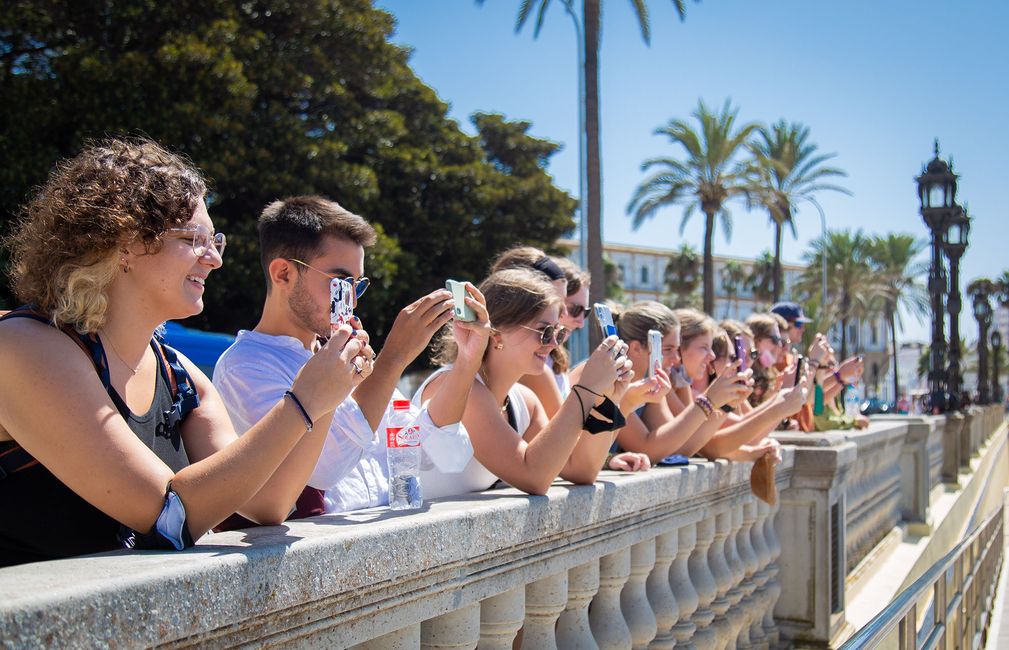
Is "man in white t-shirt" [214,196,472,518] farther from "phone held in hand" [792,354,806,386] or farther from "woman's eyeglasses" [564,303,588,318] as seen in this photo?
"phone held in hand" [792,354,806,386]

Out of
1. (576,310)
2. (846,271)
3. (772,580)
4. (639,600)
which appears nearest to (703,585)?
(639,600)

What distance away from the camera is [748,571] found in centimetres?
484

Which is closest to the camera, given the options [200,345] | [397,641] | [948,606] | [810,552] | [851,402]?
[397,641]

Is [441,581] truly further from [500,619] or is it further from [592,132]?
[592,132]

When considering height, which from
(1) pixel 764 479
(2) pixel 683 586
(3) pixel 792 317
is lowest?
(2) pixel 683 586

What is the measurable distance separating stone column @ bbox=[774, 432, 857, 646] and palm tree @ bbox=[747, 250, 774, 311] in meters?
71.0

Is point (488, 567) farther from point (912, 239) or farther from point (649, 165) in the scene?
point (912, 239)

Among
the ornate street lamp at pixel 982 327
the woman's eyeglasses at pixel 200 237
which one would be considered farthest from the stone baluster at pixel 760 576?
the ornate street lamp at pixel 982 327

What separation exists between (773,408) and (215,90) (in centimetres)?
1603

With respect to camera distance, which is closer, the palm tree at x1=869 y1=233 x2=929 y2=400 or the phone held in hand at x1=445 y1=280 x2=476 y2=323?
the phone held in hand at x1=445 y1=280 x2=476 y2=323

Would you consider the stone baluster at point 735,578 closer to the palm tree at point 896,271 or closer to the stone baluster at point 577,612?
the stone baluster at point 577,612

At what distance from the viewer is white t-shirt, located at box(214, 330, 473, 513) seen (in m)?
2.78

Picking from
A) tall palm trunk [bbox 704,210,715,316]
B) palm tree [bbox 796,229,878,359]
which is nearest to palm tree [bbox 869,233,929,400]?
palm tree [bbox 796,229,878,359]

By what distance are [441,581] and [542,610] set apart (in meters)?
0.68
